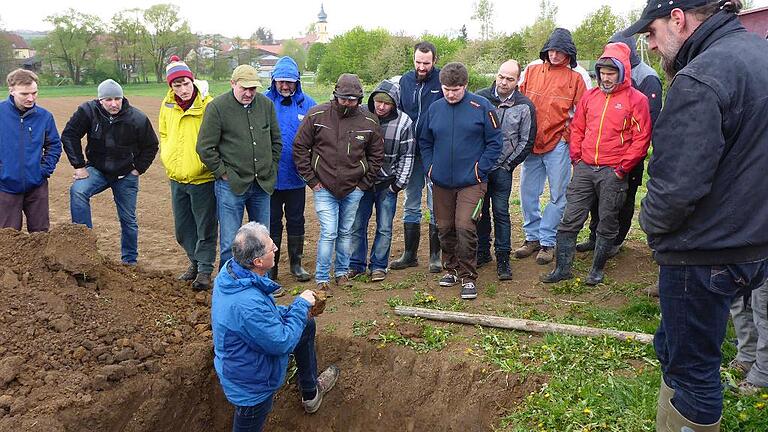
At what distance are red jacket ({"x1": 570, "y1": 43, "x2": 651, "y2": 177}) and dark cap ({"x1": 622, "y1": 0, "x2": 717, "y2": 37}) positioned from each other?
9.18 feet

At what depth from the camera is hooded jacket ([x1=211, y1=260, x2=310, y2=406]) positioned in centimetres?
404

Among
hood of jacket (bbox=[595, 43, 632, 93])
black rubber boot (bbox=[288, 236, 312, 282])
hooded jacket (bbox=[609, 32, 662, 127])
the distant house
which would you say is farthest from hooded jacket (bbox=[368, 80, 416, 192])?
the distant house

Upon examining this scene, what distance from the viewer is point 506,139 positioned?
653cm

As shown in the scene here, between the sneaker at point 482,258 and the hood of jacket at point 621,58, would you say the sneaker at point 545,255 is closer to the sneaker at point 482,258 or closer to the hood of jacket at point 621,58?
the sneaker at point 482,258

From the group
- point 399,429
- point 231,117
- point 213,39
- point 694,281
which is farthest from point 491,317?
point 213,39

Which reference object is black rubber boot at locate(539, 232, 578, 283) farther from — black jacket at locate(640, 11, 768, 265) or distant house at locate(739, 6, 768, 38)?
distant house at locate(739, 6, 768, 38)

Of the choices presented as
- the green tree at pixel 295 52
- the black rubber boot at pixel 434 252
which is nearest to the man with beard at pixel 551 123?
the black rubber boot at pixel 434 252

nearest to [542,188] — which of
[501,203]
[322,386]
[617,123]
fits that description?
[501,203]

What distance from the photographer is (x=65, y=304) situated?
5.42 metres

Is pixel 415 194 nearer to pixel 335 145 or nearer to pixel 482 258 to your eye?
pixel 482 258

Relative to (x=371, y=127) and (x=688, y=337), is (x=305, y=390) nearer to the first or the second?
(x=371, y=127)

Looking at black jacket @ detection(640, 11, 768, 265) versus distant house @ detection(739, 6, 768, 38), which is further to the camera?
distant house @ detection(739, 6, 768, 38)

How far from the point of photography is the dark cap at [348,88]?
6105mm

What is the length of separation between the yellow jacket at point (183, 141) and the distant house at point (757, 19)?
27.5 feet
